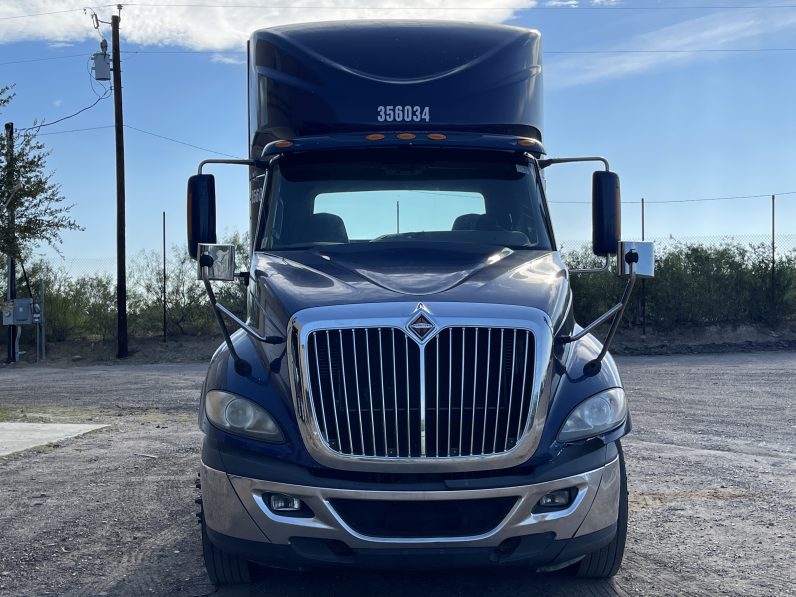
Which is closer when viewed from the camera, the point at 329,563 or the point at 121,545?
the point at 329,563

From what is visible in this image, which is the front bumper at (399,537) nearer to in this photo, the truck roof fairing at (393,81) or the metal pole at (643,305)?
the truck roof fairing at (393,81)

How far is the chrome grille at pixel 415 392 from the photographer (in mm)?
3889

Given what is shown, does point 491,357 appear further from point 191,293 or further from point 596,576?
point 191,293

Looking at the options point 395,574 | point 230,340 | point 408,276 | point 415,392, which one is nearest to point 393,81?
point 408,276

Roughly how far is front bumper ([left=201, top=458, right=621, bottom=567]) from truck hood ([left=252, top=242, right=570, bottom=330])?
2.64ft

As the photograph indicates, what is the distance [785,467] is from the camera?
768 cm

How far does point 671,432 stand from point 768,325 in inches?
639

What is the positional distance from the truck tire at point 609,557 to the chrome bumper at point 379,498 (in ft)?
1.18

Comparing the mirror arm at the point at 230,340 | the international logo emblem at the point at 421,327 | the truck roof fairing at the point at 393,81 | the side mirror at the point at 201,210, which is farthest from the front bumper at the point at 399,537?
the truck roof fairing at the point at 393,81

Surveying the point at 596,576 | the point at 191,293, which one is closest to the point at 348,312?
the point at 596,576

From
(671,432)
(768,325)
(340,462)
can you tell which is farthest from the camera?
(768,325)

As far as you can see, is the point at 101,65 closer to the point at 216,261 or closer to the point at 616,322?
the point at 216,261

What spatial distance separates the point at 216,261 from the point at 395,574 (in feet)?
6.27

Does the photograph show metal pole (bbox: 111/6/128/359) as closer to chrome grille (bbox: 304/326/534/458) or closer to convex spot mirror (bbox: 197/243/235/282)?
convex spot mirror (bbox: 197/243/235/282)
